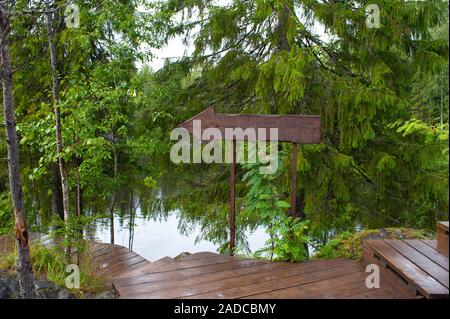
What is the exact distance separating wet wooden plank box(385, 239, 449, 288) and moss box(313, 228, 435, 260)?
0.40m

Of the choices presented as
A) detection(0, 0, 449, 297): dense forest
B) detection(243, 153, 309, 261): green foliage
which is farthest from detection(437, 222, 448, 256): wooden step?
detection(0, 0, 449, 297): dense forest

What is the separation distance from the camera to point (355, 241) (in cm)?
454

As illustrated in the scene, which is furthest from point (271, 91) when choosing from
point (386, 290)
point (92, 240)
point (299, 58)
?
point (386, 290)

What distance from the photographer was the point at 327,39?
7.48 metres

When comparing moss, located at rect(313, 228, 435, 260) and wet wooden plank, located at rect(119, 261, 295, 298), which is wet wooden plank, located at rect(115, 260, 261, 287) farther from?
moss, located at rect(313, 228, 435, 260)

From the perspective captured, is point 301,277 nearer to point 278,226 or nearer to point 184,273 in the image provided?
point 278,226

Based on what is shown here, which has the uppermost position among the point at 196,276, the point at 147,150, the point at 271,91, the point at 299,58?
the point at 299,58

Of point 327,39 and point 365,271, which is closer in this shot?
point 365,271

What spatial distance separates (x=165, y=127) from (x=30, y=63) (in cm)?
275

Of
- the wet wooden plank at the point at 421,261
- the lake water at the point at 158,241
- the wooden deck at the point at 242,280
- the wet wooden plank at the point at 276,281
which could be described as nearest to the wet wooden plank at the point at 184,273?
the wooden deck at the point at 242,280

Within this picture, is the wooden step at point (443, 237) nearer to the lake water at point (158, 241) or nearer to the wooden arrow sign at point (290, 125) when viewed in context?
the wooden arrow sign at point (290, 125)

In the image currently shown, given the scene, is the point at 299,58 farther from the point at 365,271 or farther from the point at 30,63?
the point at 30,63

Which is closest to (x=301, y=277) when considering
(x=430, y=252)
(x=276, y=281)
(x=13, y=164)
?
(x=276, y=281)

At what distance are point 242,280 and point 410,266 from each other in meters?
1.37
